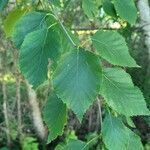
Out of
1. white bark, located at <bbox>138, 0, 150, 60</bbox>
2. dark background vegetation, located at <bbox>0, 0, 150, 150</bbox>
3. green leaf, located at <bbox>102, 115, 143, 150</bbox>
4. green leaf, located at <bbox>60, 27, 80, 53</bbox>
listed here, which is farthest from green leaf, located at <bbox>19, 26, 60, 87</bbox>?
dark background vegetation, located at <bbox>0, 0, 150, 150</bbox>

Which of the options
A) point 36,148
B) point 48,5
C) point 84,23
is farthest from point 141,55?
point 48,5

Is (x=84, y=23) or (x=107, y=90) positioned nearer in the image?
(x=107, y=90)

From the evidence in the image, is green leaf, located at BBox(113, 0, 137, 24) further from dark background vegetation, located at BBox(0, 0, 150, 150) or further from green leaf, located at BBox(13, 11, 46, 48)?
dark background vegetation, located at BBox(0, 0, 150, 150)

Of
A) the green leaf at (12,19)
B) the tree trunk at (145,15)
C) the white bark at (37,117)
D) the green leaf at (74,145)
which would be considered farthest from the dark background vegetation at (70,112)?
the green leaf at (74,145)

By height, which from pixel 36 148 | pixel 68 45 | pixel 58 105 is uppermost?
pixel 68 45

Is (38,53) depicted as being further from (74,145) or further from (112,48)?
(74,145)

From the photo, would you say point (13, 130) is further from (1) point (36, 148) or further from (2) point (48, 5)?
(2) point (48, 5)
